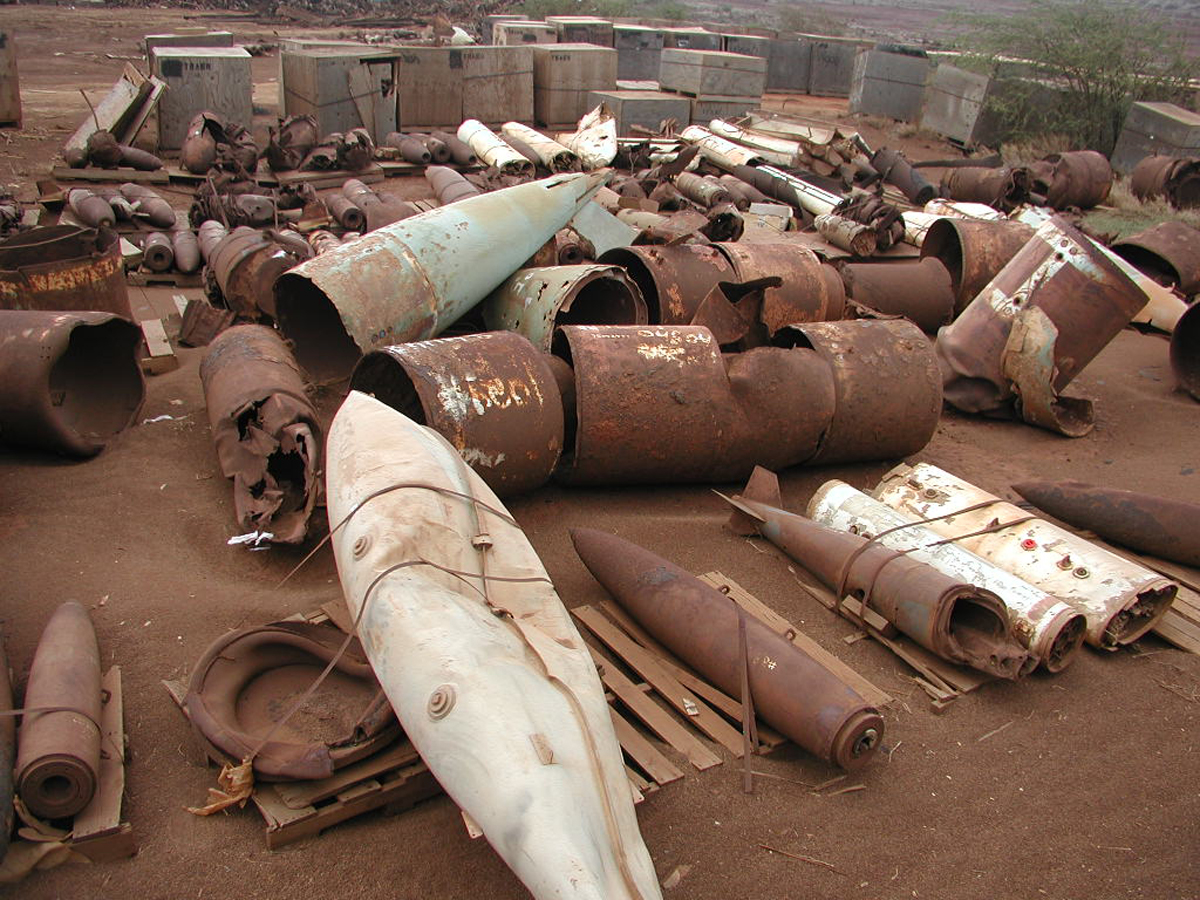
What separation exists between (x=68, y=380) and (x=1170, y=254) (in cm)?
824

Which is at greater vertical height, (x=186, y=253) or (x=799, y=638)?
(x=186, y=253)

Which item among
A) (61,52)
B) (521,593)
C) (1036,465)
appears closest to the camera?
(521,593)

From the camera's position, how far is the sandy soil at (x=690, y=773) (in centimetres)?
257

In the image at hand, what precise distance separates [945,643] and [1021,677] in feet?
1.20

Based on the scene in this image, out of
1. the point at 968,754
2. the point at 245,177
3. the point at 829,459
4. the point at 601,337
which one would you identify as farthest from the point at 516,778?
the point at 245,177

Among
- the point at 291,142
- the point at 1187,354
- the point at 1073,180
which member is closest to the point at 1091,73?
the point at 1073,180

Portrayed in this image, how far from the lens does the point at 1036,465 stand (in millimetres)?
5383

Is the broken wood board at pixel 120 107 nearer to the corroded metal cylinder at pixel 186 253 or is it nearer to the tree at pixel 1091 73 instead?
the corroded metal cylinder at pixel 186 253

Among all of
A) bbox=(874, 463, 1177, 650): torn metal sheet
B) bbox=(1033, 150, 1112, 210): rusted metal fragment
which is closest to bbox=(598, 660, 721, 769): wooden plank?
bbox=(874, 463, 1177, 650): torn metal sheet

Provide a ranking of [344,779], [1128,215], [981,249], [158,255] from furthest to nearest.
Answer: [1128,215]
[158,255]
[981,249]
[344,779]

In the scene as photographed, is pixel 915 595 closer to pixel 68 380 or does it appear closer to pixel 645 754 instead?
pixel 645 754

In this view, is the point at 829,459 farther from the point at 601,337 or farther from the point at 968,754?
the point at 968,754

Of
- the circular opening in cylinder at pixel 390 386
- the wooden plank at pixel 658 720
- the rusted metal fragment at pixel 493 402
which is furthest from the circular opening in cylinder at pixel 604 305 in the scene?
the wooden plank at pixel 658 720

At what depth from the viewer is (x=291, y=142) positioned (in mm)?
10344
